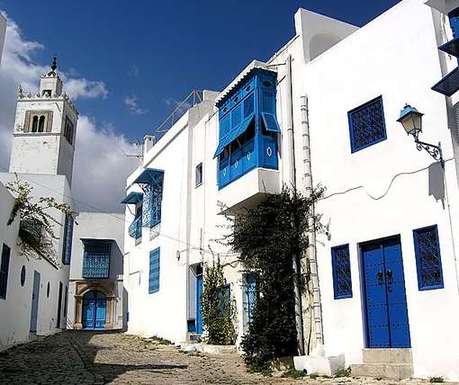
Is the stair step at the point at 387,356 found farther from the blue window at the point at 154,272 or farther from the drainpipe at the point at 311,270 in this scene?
the blue window at the point at 154,272

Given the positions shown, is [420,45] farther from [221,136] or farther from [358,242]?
[221,136]

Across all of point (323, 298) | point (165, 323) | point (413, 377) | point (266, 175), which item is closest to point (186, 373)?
point (323, 298)

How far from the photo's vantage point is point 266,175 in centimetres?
1220

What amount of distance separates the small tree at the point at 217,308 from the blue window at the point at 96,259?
20.1m

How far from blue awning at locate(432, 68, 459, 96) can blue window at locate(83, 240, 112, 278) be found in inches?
1128

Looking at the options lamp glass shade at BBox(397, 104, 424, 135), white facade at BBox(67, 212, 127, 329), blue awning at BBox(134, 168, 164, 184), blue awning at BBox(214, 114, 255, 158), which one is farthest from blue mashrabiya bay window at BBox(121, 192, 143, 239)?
lamp glass shade at BBox(397, 104, 424, 135)

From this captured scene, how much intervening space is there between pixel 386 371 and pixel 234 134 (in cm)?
710

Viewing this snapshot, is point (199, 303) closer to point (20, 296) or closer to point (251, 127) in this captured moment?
point (20, 296)

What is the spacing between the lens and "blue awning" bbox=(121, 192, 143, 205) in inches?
914

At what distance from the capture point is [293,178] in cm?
1173

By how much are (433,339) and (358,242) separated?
2246 mm

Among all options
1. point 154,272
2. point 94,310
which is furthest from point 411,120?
point 94,310

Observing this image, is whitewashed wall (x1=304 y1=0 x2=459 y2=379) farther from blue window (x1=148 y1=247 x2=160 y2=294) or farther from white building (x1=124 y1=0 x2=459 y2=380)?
blue window (x1=148 y1=247 x2=160 y2=294)

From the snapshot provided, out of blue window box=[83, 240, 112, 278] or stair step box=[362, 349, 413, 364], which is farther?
blue window box=[83, 240, 112, 278]
